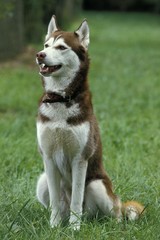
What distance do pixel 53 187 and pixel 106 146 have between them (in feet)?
10.4

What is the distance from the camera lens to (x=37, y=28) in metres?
23.1

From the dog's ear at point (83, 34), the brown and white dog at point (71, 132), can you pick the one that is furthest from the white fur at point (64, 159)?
the dog's ear at point (83, 34)

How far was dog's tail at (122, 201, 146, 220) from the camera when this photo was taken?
5238 millimetres

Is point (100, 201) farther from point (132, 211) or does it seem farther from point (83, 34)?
point (83, 34)

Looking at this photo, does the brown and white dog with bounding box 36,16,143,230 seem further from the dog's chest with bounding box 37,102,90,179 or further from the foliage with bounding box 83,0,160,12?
the foliage with bounding box 83,0,160,12

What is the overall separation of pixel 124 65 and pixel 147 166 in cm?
1244

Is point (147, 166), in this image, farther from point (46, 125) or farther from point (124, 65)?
point (124, 65)

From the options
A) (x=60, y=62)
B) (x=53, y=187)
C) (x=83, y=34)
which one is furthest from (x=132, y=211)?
(x=83, y=34)

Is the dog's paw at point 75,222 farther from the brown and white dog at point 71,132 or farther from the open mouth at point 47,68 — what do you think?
the open mouth at point 47,68

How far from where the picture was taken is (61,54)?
4.89 m

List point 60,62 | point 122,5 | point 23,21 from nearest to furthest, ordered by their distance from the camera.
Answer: point 60,62 → point 23,21 → point 122,5

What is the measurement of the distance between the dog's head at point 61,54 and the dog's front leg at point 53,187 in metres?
0.70

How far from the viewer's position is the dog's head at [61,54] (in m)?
4.84

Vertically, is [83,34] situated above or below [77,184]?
above
